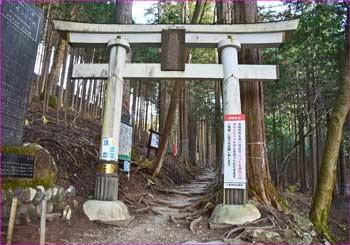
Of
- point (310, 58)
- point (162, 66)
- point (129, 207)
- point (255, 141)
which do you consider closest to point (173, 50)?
point (162, 66)

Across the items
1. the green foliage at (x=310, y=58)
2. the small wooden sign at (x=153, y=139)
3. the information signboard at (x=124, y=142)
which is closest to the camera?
the information signboard at (x=124, y=142)

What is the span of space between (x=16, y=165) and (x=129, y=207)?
2.61 m

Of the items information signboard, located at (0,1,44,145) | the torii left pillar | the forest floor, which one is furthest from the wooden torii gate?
information signboard, located at (0,1,44,145)

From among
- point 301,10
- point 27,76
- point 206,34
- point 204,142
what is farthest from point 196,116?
point 27,76

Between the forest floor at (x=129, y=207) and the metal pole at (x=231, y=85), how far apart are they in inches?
22.1

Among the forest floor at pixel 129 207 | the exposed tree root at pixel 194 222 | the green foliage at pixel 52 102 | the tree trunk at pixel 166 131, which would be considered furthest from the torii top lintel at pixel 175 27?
the green foliage at pixel 52 102

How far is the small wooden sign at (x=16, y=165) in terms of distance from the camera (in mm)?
4101

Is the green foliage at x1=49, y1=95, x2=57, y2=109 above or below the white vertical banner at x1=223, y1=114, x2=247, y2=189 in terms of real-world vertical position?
above

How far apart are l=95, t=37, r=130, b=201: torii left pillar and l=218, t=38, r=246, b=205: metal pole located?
6.48ft

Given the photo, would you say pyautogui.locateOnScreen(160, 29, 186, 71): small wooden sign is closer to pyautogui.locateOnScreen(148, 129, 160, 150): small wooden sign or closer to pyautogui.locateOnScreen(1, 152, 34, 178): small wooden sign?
pyautogui.locateOnScreen(1, 152, 34, 178): small wooden sign

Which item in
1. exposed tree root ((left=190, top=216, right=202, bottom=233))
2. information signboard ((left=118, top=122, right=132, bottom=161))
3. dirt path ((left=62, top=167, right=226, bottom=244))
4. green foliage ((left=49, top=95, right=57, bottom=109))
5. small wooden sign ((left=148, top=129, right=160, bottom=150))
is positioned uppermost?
green foliage ((left=49, top=95, right=57, bottom=109))

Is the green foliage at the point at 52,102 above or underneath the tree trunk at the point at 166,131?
above

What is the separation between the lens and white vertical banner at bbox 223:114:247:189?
5082 millimetres

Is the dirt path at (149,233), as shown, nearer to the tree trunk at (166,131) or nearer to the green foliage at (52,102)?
the tree trunk at (166,131)
